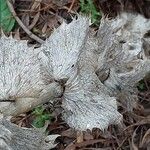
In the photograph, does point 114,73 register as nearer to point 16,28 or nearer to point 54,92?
point 54,92

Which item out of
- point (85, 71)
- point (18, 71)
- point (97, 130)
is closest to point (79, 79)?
point (85, 71)

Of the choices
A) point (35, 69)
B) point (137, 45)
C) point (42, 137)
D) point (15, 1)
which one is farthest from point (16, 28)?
point (42, 137)

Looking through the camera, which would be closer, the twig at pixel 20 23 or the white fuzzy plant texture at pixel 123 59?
the white fuzzy plant texture at pixel 123 59

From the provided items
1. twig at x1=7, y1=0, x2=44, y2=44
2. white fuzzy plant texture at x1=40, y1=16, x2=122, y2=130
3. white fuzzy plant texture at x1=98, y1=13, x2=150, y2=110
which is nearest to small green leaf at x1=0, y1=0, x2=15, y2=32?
twig at x1=7, y1=0, x2=44, y2=44

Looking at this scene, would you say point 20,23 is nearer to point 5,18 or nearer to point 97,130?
point 5,18

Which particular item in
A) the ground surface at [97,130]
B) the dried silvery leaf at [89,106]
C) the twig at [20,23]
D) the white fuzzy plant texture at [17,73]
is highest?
the twig at [20,23]

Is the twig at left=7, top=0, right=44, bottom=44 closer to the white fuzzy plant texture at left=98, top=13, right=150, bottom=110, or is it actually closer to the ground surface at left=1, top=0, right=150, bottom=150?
the ground surface at left=1, top=0, right=150, bottom=150

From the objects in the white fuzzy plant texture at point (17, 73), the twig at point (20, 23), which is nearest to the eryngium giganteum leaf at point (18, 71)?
the white fuzzy plant texture at point (17, 73)

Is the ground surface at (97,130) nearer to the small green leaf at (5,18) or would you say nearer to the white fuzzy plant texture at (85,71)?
the small green leaf at (5,18)
